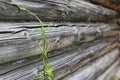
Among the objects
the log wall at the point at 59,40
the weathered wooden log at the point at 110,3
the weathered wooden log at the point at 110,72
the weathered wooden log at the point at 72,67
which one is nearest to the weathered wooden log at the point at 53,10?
the log wall at the point at 59,40

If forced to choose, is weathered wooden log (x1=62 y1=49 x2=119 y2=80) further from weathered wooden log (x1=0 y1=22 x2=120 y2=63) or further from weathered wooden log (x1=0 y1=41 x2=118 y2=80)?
weathered wooden log (x1=0 y1=22 x2=120 y2=63)

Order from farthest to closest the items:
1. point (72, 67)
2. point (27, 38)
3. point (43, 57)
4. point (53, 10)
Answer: point (72, 67)
point (53, 10)
point (43, 57)
point (27, 38)

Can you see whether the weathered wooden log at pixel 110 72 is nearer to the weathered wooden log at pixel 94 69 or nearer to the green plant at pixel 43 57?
the weathered wooden log at pixel 94 69

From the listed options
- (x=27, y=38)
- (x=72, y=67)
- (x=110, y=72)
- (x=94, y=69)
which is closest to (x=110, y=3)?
(x=110, y=72)

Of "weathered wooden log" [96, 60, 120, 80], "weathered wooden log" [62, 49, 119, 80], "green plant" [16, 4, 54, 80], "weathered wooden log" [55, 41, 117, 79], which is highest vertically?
"green plant" [16, 4, 54, 80]

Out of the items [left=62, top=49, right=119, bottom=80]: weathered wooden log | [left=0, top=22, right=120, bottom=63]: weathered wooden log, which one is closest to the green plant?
[left=0, top=22, right=120, bottom=63]: weathered wooden log

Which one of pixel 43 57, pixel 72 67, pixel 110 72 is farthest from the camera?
pixel 110 72

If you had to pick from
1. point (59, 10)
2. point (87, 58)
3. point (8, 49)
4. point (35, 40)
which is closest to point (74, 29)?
point (59, 10)

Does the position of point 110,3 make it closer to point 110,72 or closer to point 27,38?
point 110,72
